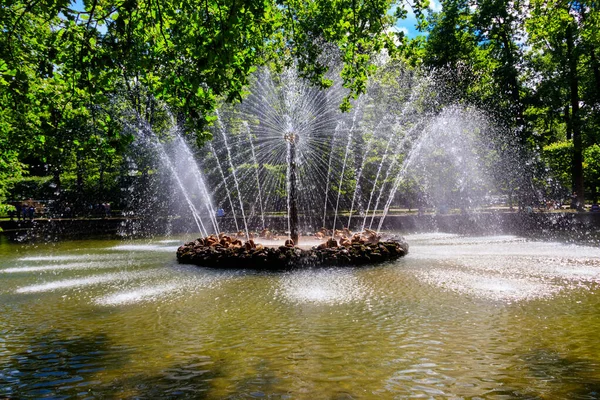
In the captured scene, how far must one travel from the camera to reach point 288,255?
12312 millimetres

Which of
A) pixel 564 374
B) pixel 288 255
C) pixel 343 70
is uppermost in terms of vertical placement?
pixel 343 70

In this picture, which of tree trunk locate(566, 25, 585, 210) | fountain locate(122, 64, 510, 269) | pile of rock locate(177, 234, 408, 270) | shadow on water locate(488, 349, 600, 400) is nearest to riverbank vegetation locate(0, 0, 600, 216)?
tree trunk locate(566, 25, 585, 210)

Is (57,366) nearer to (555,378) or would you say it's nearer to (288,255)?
(555,378)

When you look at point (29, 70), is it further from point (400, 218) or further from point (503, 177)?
point (503, 177)

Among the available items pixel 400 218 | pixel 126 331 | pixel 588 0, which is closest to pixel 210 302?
pixel 126 331

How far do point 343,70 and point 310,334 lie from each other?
7.95 m

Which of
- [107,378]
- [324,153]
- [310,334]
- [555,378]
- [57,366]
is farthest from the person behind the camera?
[324,153]

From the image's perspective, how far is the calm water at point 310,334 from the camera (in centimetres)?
448

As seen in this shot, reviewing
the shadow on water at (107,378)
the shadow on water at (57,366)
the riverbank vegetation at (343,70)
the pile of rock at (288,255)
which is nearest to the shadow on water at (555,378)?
the shadow on water at (107,378)

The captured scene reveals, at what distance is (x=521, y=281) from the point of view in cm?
977

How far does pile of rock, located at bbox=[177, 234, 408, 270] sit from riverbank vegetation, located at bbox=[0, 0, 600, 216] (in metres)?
4.56

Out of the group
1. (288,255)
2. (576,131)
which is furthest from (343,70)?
(576,131)

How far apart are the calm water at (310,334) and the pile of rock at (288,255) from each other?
834mm

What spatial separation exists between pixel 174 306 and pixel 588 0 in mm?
10413
